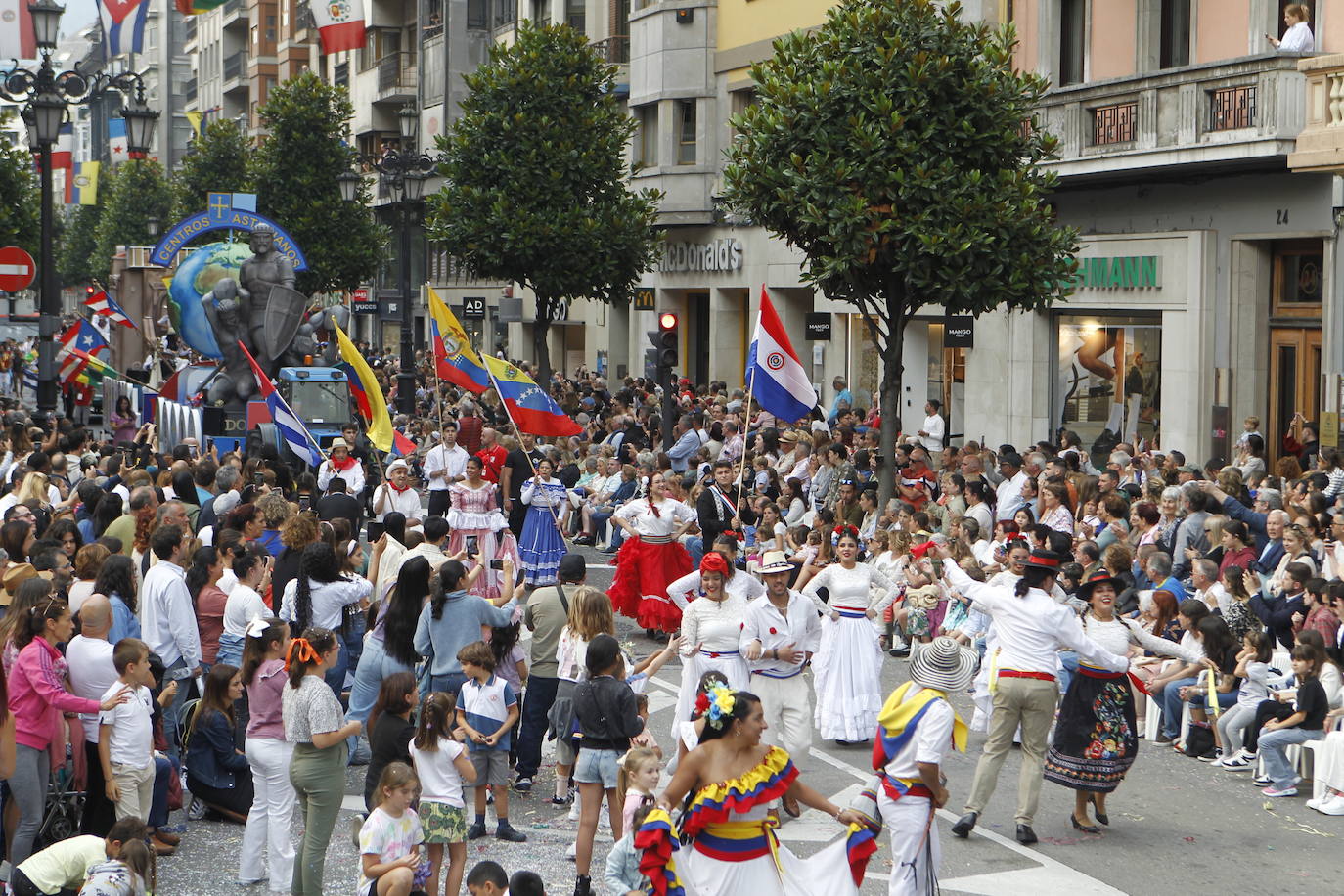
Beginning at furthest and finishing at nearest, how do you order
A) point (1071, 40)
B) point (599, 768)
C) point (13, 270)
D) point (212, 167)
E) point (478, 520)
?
point (212, 167) → point (1071, 40) → point (13, 270) → point (478, 520) → point (599, 768)

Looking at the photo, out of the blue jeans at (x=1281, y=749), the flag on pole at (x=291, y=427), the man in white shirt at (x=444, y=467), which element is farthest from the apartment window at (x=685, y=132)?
the blue jeans at (x=1281, y=749)

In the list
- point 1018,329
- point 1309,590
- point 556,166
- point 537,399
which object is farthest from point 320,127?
point 1309,590

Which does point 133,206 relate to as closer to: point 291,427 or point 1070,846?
point 291,427

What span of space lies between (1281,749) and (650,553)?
6086 millimetres

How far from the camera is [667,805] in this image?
24.7 feet

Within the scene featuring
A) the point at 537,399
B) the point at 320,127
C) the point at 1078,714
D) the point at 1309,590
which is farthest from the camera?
the point at 320,127

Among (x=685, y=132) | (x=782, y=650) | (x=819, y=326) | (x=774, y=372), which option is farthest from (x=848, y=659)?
(x=685, y=132)

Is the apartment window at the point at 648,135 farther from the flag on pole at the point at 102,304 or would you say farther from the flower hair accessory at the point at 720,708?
the flower hair accessory at the point at 720,708

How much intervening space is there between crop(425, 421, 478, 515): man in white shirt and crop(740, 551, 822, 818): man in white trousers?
8.90 metres

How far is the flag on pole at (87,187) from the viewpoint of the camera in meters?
91.6

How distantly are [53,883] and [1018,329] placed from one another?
2111cm

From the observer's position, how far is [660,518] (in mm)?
15852

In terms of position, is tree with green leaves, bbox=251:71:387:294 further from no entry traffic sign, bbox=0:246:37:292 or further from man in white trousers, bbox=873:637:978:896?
man in white trousers, bbox=873:637:978:896

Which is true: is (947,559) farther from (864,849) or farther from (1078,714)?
(864,849)
